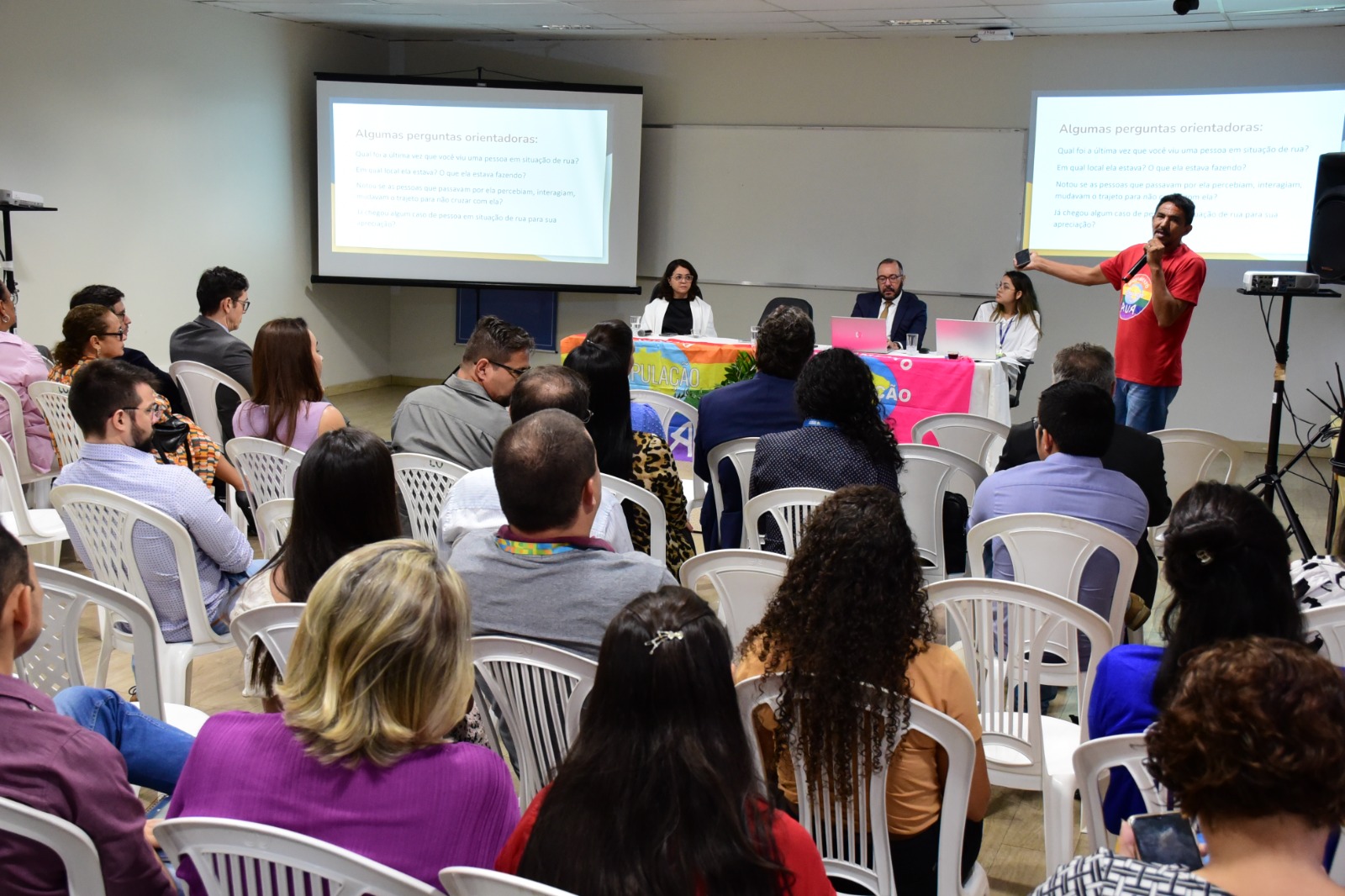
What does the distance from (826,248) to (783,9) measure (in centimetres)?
212

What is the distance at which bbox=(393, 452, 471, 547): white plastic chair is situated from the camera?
3527 millimetres

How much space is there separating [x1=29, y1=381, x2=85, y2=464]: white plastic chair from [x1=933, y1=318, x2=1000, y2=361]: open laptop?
4230 millimetres

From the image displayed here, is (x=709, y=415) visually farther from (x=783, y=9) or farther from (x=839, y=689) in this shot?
(x=783, y=9)

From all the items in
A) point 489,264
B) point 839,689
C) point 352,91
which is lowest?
point 839,689

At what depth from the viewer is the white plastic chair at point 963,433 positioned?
15.2 ft

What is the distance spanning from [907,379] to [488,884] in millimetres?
5327

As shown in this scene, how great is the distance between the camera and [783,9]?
7500mm

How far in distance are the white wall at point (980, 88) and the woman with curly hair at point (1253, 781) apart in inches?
291

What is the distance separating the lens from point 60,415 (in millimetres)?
4559

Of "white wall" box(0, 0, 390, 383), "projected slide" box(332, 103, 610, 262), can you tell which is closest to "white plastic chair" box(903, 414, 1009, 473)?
"projected slide" box(332, 103, 610, 262)

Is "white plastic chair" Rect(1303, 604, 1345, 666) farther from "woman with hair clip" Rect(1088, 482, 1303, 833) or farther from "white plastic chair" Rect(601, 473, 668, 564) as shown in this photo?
"white plastic chair" Rect(601, 473, 668, 564)

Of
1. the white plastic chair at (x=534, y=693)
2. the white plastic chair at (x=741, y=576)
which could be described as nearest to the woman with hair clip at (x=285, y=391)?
the white plastic chair at (x=741, y=576)

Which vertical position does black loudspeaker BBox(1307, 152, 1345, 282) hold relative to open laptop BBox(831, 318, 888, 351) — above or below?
above

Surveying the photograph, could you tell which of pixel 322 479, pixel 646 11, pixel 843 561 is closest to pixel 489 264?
pixel 646 11
